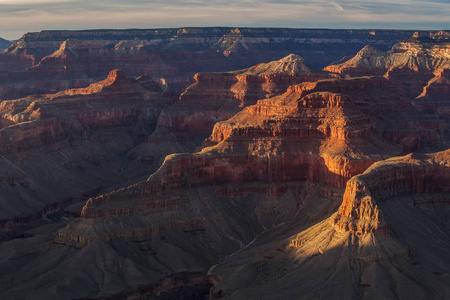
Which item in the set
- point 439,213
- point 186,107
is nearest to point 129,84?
point 186,107

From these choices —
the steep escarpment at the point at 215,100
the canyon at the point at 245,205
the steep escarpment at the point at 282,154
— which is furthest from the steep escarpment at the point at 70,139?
the steep escarpment at the point at 282,154

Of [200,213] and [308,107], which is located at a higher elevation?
[308,107]

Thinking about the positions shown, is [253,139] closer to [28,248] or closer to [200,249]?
[200,249]

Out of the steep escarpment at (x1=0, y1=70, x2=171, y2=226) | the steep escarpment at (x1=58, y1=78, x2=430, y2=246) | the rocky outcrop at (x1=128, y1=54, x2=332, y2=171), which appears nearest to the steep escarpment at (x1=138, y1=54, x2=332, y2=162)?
the rocky outcrop at (x1=128, y1=54, x2=332, y2=171)

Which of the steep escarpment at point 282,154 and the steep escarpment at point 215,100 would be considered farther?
the steep escarpment at point 215,100

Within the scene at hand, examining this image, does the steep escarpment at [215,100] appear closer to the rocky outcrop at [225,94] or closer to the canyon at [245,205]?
the rocky outcrop at [225,94]

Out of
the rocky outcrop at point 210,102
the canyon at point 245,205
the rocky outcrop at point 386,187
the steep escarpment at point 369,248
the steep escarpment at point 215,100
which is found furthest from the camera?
the steep escarpment at point 215,100
